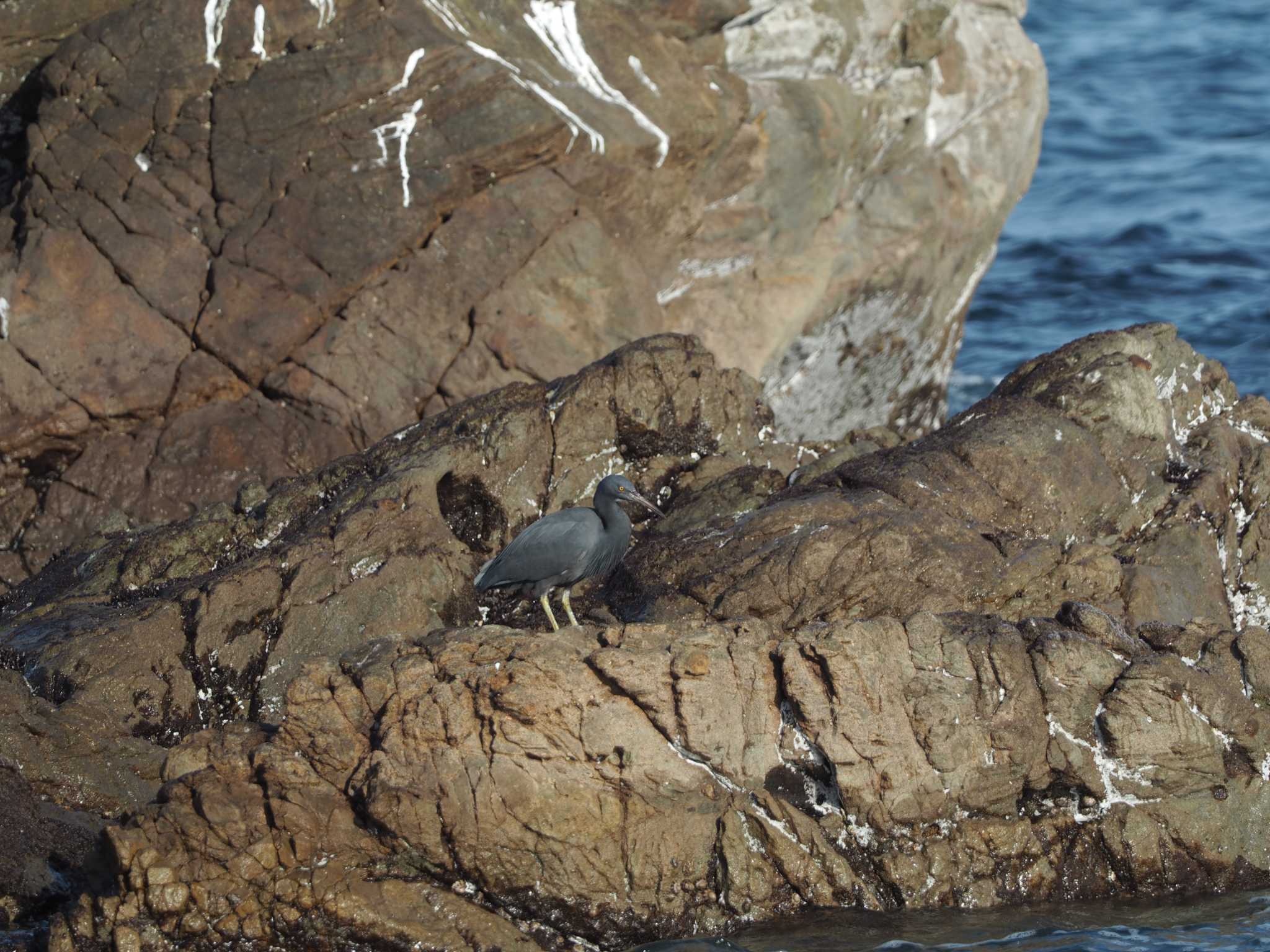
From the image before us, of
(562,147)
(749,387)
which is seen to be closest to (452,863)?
(749,387)

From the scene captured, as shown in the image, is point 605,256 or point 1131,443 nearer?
point 1131,443

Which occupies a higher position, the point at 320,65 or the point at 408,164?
the point at 320,65

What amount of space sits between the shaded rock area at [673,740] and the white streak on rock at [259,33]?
658 cm

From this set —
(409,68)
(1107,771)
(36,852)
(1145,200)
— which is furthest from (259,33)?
(1145,200)

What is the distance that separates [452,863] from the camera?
788 centimetres

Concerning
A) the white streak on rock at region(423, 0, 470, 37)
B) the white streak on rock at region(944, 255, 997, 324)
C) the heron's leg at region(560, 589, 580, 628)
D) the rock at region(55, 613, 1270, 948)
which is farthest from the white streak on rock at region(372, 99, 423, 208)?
the white streak on rock at region(944, 255, 997, 324)

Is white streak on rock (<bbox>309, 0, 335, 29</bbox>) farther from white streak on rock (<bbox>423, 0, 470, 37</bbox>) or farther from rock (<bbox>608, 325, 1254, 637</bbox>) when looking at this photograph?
rock (<bbox>608, 325, 1254, 637</bbox>)

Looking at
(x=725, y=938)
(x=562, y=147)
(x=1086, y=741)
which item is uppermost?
(x=562, y=147)

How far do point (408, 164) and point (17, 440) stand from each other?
14.4ft

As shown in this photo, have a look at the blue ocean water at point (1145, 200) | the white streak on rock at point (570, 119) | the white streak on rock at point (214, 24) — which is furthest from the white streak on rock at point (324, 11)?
the blue ocean water at point (1145, 200)

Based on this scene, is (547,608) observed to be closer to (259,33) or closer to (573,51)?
(259,33)

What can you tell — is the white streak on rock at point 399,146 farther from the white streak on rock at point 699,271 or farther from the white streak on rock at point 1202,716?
the white streak on rock at point 1202,716

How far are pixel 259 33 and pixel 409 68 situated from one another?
4.86 feet

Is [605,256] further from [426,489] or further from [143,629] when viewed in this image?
[143,629]
